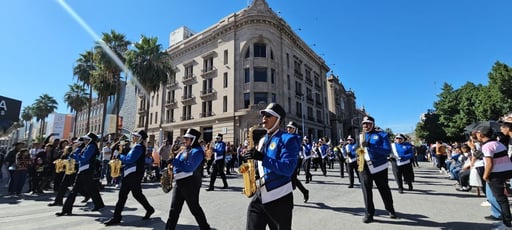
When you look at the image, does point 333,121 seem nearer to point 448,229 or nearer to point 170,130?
point 170,130

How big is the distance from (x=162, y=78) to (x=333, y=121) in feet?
109

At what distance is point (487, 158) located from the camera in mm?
4488

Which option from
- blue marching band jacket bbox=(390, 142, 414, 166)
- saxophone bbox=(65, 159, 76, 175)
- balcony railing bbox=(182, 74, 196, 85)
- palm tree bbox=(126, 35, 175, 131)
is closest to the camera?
saxophone bbox=(65, 159, 76, 175)

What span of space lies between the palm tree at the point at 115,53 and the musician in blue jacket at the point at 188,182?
902 inches

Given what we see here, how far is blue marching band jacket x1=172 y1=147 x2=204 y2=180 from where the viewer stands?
14.3 ft

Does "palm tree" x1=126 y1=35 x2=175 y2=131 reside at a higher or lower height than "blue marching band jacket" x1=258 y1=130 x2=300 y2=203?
higher

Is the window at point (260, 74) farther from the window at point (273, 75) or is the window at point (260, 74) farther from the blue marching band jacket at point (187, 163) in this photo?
the blue marching band jacket at point (187, 163)

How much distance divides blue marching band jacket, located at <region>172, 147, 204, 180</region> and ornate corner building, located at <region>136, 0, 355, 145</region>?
22.9 meters

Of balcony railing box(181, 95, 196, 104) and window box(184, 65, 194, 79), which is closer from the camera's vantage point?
balcony railing box(181, 95, 196, 104)

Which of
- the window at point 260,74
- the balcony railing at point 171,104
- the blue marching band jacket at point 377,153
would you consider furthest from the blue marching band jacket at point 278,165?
the balcony railing at point 171,104

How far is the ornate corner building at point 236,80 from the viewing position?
3017cm

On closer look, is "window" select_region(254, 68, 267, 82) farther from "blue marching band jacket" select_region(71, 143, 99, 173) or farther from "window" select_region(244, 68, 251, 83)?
"blue marching band jacket" select_region(71, 143, 99, 173)

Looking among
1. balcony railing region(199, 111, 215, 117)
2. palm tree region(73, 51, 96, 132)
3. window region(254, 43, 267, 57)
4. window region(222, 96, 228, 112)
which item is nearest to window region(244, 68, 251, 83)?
window region(254, 43, 267, 57)

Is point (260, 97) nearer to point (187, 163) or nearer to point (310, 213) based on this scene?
point (310, 213)
